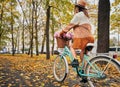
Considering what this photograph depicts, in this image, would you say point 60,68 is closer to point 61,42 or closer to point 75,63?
point 61,42

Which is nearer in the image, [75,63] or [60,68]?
[75,63]

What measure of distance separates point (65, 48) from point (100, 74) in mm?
1575

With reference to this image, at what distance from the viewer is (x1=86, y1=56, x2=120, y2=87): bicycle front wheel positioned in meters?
4.34

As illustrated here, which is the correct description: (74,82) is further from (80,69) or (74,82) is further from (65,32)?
(65,32)

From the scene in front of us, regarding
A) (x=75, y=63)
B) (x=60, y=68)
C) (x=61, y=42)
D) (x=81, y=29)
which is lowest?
(x=60, y=68)

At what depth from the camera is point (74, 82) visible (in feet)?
19.7

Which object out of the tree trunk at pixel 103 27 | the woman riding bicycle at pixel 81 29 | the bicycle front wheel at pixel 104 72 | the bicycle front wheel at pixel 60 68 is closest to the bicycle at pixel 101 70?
the bicycle front wheel at pixel 104 72

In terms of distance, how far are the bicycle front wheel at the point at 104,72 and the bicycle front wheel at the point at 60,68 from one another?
1.12 meters

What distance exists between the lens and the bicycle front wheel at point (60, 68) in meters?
5.93

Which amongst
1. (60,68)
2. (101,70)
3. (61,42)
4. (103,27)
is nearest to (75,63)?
(101,70)

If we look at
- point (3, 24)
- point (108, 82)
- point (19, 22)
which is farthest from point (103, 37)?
point (19, 22)

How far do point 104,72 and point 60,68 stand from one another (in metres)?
1.90

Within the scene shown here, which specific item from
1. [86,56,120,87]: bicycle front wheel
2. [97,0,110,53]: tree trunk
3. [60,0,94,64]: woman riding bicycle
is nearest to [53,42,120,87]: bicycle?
[86,56,120,87]: bicycle front wheel

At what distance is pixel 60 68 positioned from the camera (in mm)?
6297
